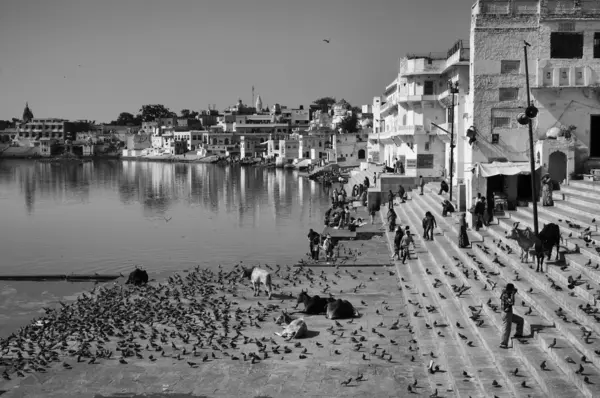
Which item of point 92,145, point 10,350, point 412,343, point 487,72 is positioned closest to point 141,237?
point 487,72

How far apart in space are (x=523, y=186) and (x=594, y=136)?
253 cm

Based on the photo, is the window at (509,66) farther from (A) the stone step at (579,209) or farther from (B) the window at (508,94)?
(A) the stone step at (579,209)

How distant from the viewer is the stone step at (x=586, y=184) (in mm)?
17702

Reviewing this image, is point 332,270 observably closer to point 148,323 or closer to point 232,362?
point 148,323

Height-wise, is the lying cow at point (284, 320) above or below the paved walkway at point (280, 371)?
above

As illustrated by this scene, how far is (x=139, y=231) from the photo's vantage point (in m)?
32.5

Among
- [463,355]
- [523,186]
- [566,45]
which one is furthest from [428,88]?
[463,355]

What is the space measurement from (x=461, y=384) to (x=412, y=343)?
2378 mm

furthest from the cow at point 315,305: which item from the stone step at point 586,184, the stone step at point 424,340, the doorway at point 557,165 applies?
the doorway at point 557,165

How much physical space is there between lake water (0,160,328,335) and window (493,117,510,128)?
738 centimetres

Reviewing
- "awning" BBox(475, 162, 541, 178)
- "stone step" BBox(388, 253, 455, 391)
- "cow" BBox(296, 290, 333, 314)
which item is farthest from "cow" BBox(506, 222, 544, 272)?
"awning" BBox(475, 162, 541, 178)

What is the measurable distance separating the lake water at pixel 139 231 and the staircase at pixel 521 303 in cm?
775

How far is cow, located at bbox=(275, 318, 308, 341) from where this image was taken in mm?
12484

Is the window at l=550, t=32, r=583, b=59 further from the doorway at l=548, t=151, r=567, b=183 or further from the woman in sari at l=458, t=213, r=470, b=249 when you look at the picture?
the woman in sari at l=458, t=213, r=470, b=249
